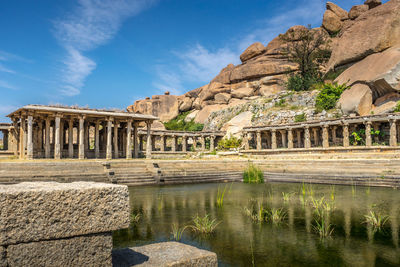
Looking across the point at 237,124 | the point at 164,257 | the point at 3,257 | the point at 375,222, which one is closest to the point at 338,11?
the point at 237,124

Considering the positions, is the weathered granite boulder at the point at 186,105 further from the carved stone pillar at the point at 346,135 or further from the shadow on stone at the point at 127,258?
the shadow on stone at the point at 127,258

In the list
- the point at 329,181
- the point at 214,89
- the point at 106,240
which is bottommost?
the point at 329,181

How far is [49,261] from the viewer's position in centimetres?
343

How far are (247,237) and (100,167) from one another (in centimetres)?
1703

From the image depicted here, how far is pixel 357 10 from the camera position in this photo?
59125 mm

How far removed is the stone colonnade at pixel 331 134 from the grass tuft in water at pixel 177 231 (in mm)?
30096

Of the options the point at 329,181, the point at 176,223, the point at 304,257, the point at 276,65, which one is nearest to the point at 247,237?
the point at 304,257

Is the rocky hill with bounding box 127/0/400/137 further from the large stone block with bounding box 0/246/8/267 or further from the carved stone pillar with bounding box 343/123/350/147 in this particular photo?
the large stone block with bounding box 0/246/8/267

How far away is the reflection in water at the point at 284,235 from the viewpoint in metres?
6.37

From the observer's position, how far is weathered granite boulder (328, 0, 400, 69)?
41.9 meters

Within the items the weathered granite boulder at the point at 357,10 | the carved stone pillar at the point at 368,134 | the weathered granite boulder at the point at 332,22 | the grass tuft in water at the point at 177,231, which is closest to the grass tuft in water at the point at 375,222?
the grass tuft in water at the point at 177,231

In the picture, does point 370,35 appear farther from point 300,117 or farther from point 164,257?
point 164,257

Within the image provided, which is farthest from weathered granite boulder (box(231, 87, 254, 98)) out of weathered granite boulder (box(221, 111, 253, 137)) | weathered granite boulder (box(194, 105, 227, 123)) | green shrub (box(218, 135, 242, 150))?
green shrub (box(218, 135, 242, 150))

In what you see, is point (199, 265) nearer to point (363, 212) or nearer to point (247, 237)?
point (247, 237)
